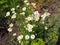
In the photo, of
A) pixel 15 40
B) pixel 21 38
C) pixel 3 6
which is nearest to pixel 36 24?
pixel 21 38

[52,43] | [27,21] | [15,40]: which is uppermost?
[27,21]

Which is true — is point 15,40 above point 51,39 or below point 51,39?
below

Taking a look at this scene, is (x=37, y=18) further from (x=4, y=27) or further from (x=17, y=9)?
(x=4, y=27)

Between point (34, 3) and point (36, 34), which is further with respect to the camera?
point (34, 3)

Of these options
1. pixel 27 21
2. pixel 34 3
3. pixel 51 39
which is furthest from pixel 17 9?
pixel 51 39

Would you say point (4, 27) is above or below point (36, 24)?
below

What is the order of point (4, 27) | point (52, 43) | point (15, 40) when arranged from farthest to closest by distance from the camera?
point (4, 27), point (15, 40), point (52, 43)

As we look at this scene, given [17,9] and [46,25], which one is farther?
[17,9]

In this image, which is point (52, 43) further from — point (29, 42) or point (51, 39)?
point (29, 42)

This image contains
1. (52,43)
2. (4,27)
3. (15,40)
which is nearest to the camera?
(52,43)
